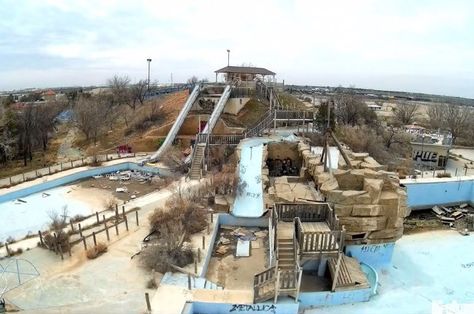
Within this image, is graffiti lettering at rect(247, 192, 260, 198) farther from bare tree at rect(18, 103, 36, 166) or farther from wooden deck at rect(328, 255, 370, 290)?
bare tree at rect(18, 103, 36, 166)

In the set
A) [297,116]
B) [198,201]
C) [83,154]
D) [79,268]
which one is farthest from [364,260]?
[83,154]

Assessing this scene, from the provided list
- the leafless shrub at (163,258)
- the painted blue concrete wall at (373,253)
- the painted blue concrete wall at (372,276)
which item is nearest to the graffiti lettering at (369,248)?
the painted blue concrete wall at (373,253)

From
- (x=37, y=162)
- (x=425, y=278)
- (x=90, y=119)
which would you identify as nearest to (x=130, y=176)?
(x=37, y=162)

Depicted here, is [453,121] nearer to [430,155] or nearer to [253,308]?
[430,155]

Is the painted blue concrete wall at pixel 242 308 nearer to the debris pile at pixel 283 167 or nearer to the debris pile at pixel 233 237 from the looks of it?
the debris pile at pixel 233 237

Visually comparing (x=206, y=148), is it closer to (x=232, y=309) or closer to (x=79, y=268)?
(x=79, y=268)

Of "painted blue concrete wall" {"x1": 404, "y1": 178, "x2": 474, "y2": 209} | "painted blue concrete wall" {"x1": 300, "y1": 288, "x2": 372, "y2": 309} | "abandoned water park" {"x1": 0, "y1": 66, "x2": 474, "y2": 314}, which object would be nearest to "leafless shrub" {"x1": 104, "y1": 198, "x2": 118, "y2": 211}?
"abandoned water park" {"x1": 0, "y1": 66, "x2": 474, "y2": 314}

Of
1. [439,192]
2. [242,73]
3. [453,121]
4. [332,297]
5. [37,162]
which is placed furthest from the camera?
[453,121]
